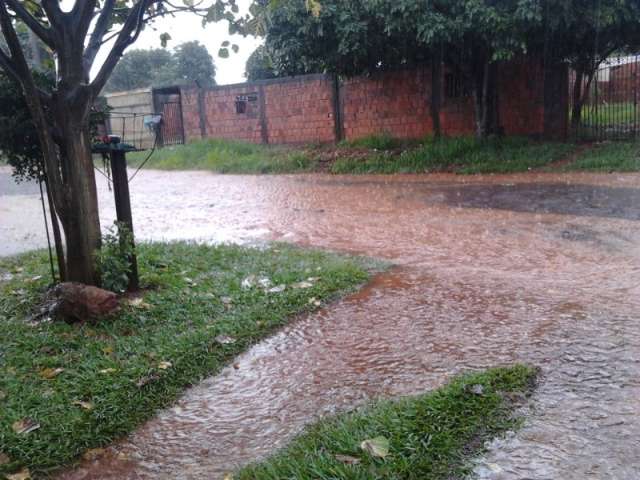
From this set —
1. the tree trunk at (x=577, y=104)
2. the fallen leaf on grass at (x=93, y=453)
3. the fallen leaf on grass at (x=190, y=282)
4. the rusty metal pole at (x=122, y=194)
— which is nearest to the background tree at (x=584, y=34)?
the tree trunk at (x=577, y=104)

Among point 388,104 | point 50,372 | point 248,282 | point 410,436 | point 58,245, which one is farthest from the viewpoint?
point 388,104

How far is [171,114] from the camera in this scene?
→ 73.6 ft

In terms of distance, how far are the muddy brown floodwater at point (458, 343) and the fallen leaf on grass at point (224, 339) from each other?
6.5 inches

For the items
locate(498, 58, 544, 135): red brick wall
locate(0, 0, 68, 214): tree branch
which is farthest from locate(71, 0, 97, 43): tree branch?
locate(498, 58, 544, 135): red brick wall

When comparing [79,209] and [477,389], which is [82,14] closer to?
[79,209]

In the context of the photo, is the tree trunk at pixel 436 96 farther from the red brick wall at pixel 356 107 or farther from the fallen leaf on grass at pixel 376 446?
the fallen leaf on grass at pixel 376 446

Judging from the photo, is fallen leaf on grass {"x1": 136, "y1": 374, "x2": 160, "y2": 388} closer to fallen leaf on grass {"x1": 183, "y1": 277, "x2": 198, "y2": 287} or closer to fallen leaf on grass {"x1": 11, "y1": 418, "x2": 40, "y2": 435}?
fallen leaf on grass {"x1": 11, "y1": 418, "x2": 40, "y2": 435}

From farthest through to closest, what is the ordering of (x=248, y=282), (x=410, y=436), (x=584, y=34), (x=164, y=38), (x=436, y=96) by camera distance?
1. (x=436, y=96)
2. (x=584, y=34)
3. (x=164, y=38)
4. (x=248, y=282)
5. (x=410, y=436)

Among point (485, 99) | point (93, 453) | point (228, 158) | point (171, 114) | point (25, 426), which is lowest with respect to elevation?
point (93, 453)

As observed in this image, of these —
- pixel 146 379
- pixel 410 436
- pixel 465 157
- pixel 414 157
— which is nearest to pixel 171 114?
pixel 414 157

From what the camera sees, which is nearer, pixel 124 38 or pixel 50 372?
pixel 50 372

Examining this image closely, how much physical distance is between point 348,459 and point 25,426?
1678 mm

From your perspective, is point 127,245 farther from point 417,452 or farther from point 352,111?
point 352,111

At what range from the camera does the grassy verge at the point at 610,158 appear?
36.4 ft
